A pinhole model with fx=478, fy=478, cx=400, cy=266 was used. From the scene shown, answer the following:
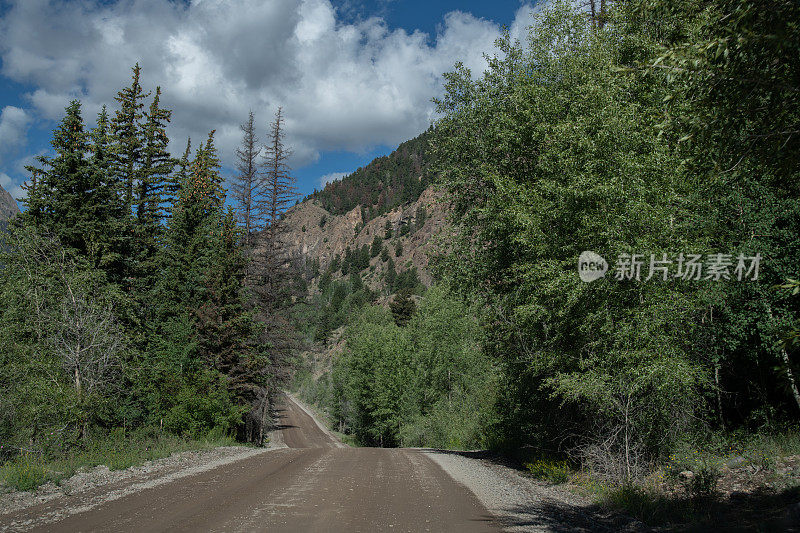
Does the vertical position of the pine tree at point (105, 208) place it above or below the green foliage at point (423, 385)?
above

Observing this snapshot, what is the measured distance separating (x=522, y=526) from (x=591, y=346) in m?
4.44

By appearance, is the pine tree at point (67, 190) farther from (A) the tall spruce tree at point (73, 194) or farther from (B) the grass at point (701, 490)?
(B) the grass at point (701, 490)

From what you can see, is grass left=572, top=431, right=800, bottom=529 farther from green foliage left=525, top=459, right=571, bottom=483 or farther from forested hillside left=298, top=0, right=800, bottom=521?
green foliage left=525, top=459, right=571, bottom=483

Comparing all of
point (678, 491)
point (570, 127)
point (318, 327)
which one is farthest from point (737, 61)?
point (318, 327)

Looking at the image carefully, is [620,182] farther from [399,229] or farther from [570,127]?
[399,229]

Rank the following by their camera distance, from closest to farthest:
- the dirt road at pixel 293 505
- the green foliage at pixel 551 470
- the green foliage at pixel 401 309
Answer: the dirt road at pixel 293 505, the green foliage at pixel 551 470, the green foliage at pixel 401 309

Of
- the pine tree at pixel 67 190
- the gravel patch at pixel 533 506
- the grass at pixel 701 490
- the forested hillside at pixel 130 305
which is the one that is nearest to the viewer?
the gravel patch at pixel 533 506

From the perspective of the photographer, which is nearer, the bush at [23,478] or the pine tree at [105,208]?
the bush at [23,478]

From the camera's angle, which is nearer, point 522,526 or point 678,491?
point 522,526

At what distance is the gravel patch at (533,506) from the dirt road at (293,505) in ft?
1.29

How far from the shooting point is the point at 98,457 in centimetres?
1191

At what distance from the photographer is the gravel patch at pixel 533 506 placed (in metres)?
7.16

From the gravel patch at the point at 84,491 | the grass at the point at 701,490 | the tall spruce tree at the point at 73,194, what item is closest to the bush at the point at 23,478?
the gravel patch at the point at 84,491

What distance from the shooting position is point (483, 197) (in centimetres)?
1598
